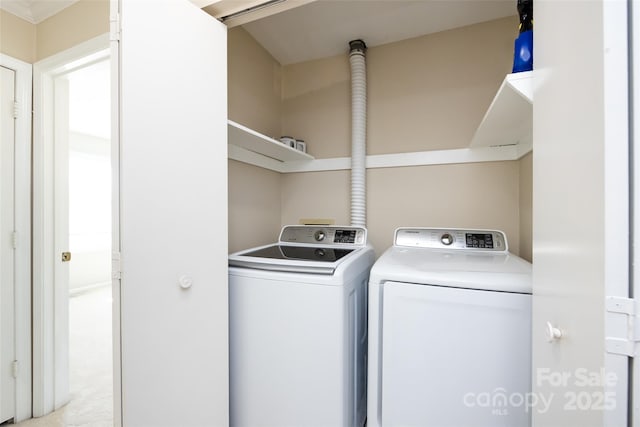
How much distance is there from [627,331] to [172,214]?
1.25m

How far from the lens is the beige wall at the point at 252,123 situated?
6.06 feet

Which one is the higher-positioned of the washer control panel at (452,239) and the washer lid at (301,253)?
the washer control panel at (452,239)

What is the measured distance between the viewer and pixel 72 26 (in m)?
1.61

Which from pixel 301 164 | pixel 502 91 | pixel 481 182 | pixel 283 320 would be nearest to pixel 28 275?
pixel 283 320

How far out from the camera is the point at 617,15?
0.50 m

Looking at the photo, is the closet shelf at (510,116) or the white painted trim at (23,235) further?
the white painted trim at (23,235)

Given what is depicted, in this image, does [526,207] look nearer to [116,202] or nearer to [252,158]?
[252,158]

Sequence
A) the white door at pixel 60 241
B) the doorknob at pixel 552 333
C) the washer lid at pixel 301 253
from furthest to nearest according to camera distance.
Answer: the white door at pixel 60 241 < the washer lid at pixel 301 253 < the doorknob at pixel 552 333

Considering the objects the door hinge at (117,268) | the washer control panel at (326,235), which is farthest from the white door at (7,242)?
the washer control panel at (326,235)

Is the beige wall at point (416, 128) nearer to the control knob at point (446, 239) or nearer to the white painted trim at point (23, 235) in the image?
the control knob at point (446, 239)

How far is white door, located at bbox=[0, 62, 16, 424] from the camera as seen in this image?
1.60m

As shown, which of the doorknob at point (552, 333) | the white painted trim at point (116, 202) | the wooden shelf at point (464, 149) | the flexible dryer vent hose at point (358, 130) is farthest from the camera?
the flexible dryer vent hose at point (358, 130)

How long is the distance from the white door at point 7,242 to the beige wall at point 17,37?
0.13 m

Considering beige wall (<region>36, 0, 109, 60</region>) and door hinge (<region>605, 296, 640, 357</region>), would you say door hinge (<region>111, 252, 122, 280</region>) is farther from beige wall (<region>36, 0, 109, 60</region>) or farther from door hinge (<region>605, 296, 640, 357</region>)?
beige wall (<region>36, 0, 109, 60</region>)
